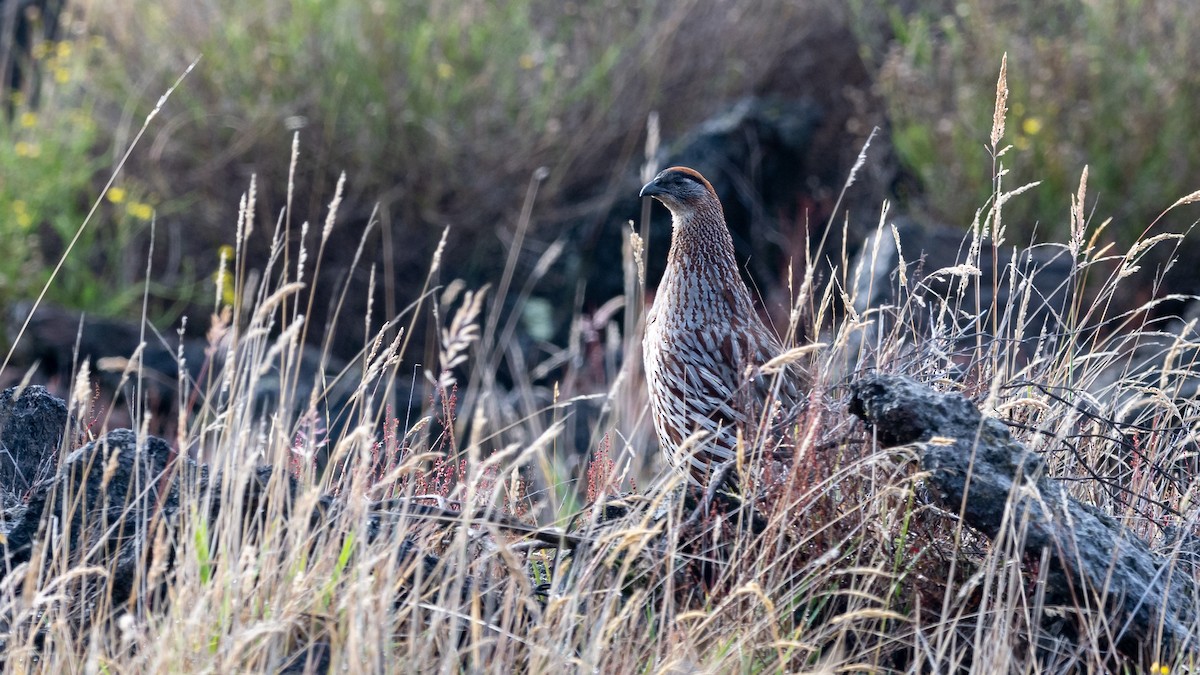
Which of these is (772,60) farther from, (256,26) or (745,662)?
(745,662)

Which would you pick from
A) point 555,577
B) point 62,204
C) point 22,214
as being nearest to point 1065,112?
point 62,204

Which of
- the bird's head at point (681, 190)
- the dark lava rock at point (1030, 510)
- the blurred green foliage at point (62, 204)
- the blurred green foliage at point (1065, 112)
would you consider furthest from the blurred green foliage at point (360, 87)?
the dark lava rock at point (1030, 510)

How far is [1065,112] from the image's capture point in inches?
317

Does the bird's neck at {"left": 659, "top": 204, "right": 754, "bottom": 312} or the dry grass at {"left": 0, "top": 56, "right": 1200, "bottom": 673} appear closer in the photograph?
the dry grass at {"left": 0, "top": 56, "right": 1200, "bottom": 673}

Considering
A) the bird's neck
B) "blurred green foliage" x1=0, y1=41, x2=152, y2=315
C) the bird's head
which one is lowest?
"blurred green foliage" x1=0, y1=41, x2=152, y2=315

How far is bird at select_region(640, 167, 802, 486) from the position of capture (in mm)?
3924

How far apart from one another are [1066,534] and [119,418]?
5.68m

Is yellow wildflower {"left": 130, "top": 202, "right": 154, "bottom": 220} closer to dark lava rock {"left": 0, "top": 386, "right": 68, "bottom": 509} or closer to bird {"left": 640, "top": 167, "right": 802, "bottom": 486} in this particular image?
bird {"left": 640, "top": 167, "right": 802, "bottom": 486}

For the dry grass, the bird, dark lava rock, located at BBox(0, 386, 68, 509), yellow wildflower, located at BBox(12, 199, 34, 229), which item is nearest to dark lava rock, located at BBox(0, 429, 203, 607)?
the dry grass

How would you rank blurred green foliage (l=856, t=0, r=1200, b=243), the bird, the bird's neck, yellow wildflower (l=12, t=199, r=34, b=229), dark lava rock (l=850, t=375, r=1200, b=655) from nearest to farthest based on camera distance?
dark lava rock (l=850, t=375, r=1200, b=655)
the bird
the bird's neck
yellow wildflower (l=12, t=199, r=34, b=229)
blurred green foliage (l=856, t=0, r=1200, b=243)

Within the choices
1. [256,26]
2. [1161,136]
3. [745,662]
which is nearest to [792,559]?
[745,662]

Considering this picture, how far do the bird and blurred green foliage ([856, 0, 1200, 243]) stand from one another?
12.4ft

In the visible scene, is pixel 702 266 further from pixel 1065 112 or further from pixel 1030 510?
pixel 1065 112

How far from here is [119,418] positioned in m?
7.32
